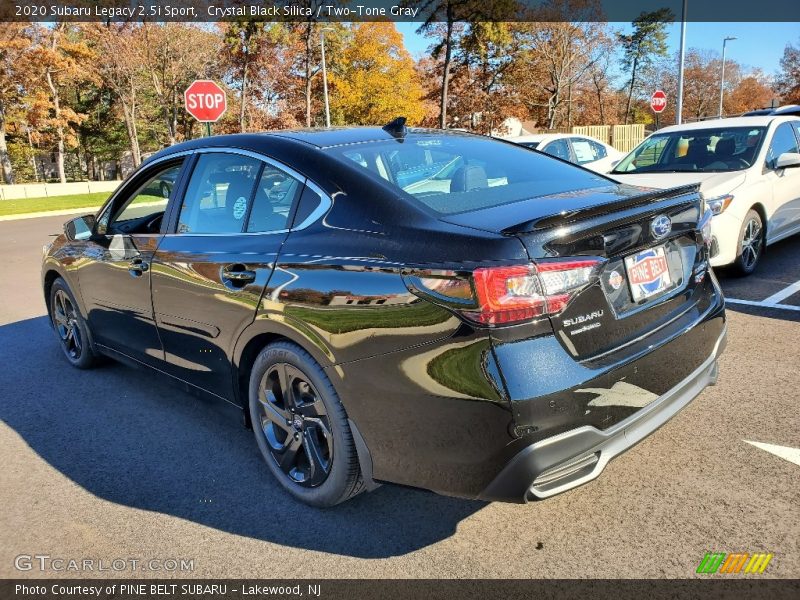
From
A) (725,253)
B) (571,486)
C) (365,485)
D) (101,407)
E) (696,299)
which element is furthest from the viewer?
(725,253)

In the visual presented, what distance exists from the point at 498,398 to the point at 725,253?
5.18m

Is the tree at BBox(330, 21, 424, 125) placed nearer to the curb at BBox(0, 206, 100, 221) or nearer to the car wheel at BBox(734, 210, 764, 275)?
the curb at BBox(0, 206, 100, 221)

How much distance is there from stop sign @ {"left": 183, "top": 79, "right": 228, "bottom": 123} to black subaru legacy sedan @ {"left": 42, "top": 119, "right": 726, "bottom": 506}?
37.4ft

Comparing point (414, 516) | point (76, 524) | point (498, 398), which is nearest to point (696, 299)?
point (498, 398)

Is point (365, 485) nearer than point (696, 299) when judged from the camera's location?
Yes

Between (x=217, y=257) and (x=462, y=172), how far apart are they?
1298 millimetres

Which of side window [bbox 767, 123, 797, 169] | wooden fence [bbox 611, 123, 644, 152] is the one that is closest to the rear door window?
side window [bbox 767, 123, 797, 169]

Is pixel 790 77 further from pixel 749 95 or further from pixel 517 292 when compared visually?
pixel 517 292

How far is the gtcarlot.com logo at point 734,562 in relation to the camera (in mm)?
2389

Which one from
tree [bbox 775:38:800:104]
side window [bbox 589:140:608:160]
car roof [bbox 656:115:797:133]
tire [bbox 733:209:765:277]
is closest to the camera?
tire [bbox 733:209:765:277]

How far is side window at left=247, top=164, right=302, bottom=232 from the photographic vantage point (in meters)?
3.01

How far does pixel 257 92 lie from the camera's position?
153 feet

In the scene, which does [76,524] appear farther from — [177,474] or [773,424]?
[773,424]

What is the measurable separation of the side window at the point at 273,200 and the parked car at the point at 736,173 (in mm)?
4076
